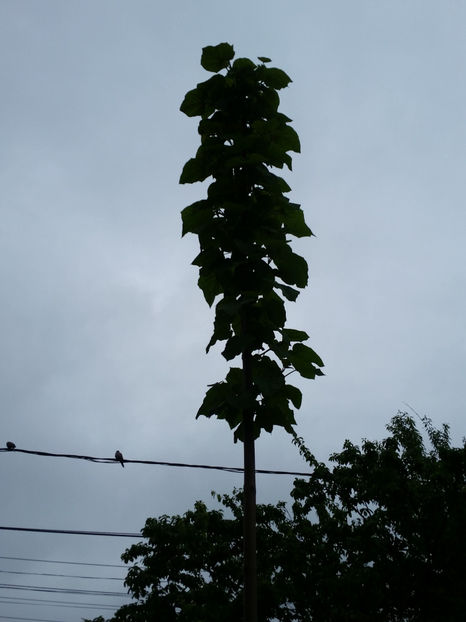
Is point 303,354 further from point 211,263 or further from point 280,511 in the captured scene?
point 280,511

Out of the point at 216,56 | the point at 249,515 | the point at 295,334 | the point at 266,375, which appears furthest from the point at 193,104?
the point at 249,515

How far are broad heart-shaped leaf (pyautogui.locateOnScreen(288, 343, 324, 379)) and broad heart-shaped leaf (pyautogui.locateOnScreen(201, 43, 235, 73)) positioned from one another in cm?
209

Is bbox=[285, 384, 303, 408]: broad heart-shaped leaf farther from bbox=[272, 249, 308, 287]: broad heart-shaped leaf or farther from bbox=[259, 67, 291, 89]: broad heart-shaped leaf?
bbox=[259, 67, 291, 89]: broad heart-shaped leaf

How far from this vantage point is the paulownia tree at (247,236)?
11.6 feet

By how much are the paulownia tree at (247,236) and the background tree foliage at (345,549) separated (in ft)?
40.3

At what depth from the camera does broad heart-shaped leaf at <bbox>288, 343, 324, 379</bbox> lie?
373 centimetres

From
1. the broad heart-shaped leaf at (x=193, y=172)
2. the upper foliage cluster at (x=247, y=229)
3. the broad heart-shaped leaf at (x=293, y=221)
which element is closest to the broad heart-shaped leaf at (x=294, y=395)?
the upper foliage cluster at (x=247, y=229)

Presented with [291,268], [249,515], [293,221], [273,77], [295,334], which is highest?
[273,77]

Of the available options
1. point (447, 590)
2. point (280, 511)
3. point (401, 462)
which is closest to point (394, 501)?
point (401, 462)

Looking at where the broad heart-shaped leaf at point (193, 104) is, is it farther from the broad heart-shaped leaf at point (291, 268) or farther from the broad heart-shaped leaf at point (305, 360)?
the broad heart-shaped leaf at point (305, 360)

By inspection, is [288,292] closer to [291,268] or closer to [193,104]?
[291,268]

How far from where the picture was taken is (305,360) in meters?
3.74

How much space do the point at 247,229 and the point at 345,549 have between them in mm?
15284

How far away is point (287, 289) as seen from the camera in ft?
12.0
